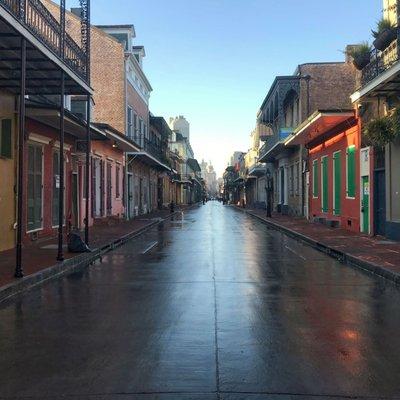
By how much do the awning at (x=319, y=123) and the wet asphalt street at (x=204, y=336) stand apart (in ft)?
35.6

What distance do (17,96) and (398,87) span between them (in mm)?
10563

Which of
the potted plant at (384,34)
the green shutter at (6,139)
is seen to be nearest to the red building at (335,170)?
the potted plant at (384,34)

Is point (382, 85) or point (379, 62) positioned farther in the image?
point (379, 62)

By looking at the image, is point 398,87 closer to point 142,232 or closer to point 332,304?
point 332,304

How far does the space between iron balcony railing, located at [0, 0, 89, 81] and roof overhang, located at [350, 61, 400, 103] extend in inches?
303

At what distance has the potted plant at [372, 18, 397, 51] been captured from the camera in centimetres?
1500

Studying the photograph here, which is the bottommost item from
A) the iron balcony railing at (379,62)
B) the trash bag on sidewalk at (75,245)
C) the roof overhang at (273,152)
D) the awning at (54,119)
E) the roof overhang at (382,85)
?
the trash bag on sidewalk at (75,245)

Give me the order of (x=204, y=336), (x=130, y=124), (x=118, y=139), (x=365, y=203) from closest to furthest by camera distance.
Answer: (x=204, y=336), (x=365, y=203), (x=118, y=139), (x=130, y=124)

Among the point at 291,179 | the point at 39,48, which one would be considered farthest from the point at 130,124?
the point at 39,48

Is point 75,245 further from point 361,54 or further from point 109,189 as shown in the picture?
point 109,189

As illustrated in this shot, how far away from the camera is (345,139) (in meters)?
22.1

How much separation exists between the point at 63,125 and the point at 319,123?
42.5ft

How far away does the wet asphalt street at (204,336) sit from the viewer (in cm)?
443

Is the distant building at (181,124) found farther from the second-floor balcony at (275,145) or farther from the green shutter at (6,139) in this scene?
the green shutter at (6,139)
